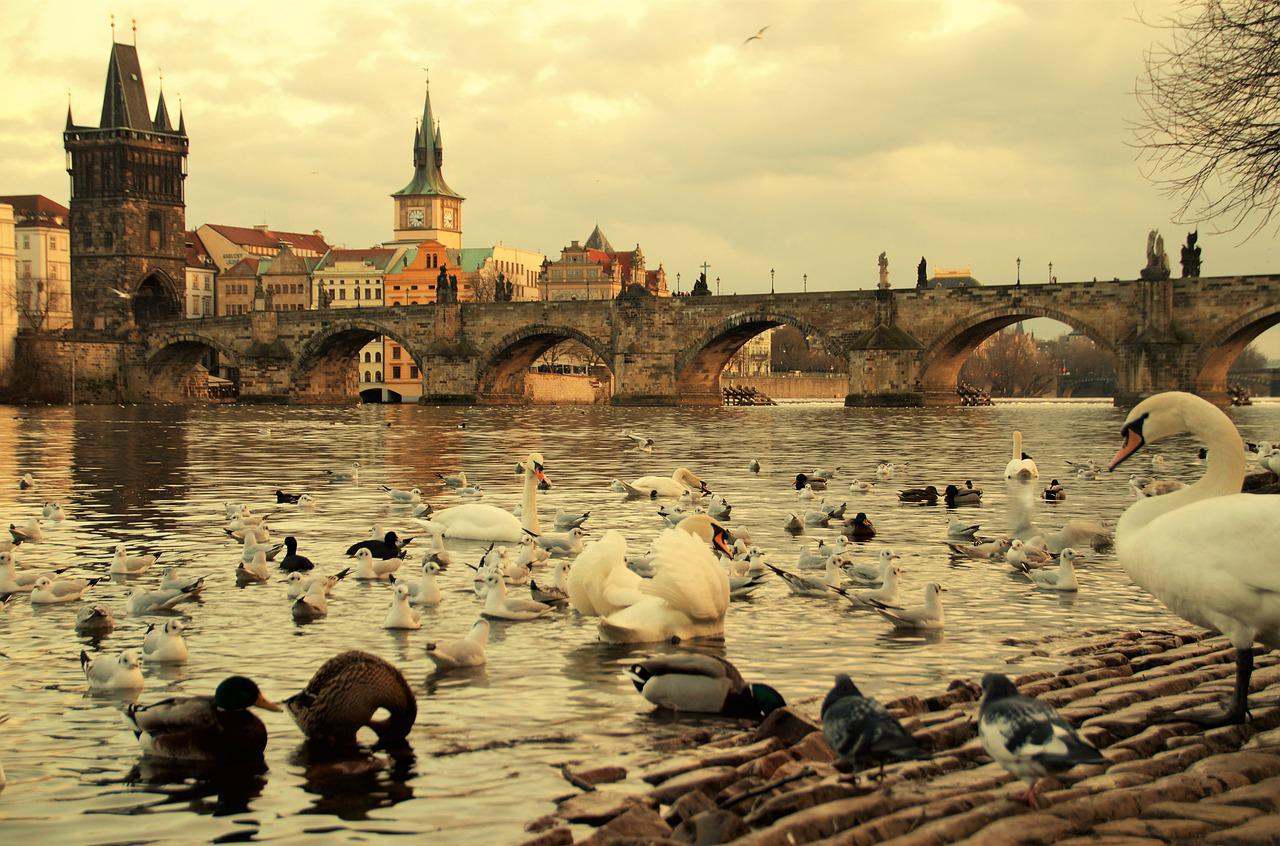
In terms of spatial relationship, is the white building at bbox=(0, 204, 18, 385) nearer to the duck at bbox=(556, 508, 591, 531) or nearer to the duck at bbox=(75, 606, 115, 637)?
the duck at bbox=(556, 508, 591, 531)

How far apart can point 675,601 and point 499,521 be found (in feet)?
19.0

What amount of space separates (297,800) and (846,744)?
218 cm

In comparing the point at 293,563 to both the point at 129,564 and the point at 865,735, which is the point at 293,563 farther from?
the point at 865,735

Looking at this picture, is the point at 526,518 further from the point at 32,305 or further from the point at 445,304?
the point at 32,305

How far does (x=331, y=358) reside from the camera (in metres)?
89.8

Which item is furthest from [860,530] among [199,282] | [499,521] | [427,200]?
[427,200]

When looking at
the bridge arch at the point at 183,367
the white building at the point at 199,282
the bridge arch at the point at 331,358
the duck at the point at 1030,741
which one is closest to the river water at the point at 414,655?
the duck at the point at 1030,741

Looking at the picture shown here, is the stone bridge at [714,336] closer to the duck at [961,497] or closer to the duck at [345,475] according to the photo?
the duck at [961,497]

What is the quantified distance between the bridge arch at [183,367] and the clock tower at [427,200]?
5107cm

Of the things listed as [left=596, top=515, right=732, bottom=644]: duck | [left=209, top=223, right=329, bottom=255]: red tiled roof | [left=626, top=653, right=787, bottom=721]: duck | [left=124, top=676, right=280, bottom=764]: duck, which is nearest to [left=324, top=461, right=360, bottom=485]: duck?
[left=596, top=515, right=732, bottom=644]: duck

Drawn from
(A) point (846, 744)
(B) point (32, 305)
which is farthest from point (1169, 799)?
(B) point (32, 305)

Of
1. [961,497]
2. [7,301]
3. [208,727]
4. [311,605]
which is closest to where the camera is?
[208,727]

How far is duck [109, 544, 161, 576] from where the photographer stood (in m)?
11.1

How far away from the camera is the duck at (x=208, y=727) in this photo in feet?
19.3
